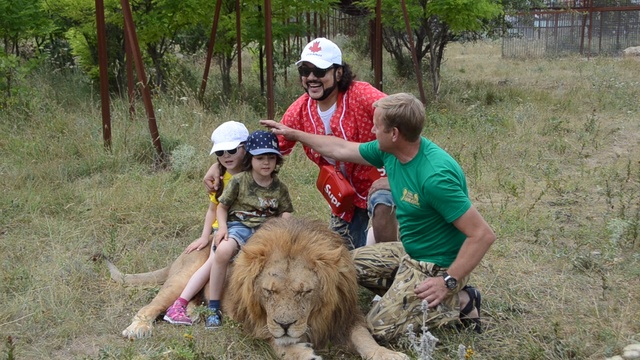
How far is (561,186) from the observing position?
775 cm

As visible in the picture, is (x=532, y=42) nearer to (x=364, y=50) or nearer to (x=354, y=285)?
(x=364, y=50)

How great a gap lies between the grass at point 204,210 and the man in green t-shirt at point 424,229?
0.24m

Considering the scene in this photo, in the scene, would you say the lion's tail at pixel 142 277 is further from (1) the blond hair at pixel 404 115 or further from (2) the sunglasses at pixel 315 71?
(1) the blond hair at pixel 404 115

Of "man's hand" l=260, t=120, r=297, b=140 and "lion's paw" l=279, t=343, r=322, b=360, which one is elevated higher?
"man's hand" l=260, t=120, r=297, b=140

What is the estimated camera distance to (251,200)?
479 centimetres

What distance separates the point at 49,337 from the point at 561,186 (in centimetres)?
553

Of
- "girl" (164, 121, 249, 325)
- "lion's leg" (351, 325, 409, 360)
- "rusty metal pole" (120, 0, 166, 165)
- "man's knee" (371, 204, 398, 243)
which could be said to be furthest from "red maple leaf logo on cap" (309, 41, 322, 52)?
"rusty metal pole" (120, 0, 166, 165)

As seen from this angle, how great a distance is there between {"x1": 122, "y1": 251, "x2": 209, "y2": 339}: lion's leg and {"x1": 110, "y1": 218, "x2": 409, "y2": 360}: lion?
6 cm

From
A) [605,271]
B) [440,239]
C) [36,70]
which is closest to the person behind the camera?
[440,239]

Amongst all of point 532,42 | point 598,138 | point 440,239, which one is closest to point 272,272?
point 440,239

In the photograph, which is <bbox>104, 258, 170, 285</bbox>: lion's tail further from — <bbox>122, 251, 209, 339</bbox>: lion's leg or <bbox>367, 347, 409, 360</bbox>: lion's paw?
<bbox>367, 347, 409, 360</bbox>: lion's paw

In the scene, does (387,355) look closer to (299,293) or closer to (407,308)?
(407,308)

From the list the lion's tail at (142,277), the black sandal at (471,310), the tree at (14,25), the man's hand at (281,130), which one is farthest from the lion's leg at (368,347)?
the tree at (14,25)

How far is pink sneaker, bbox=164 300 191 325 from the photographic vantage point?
465 centimetres
